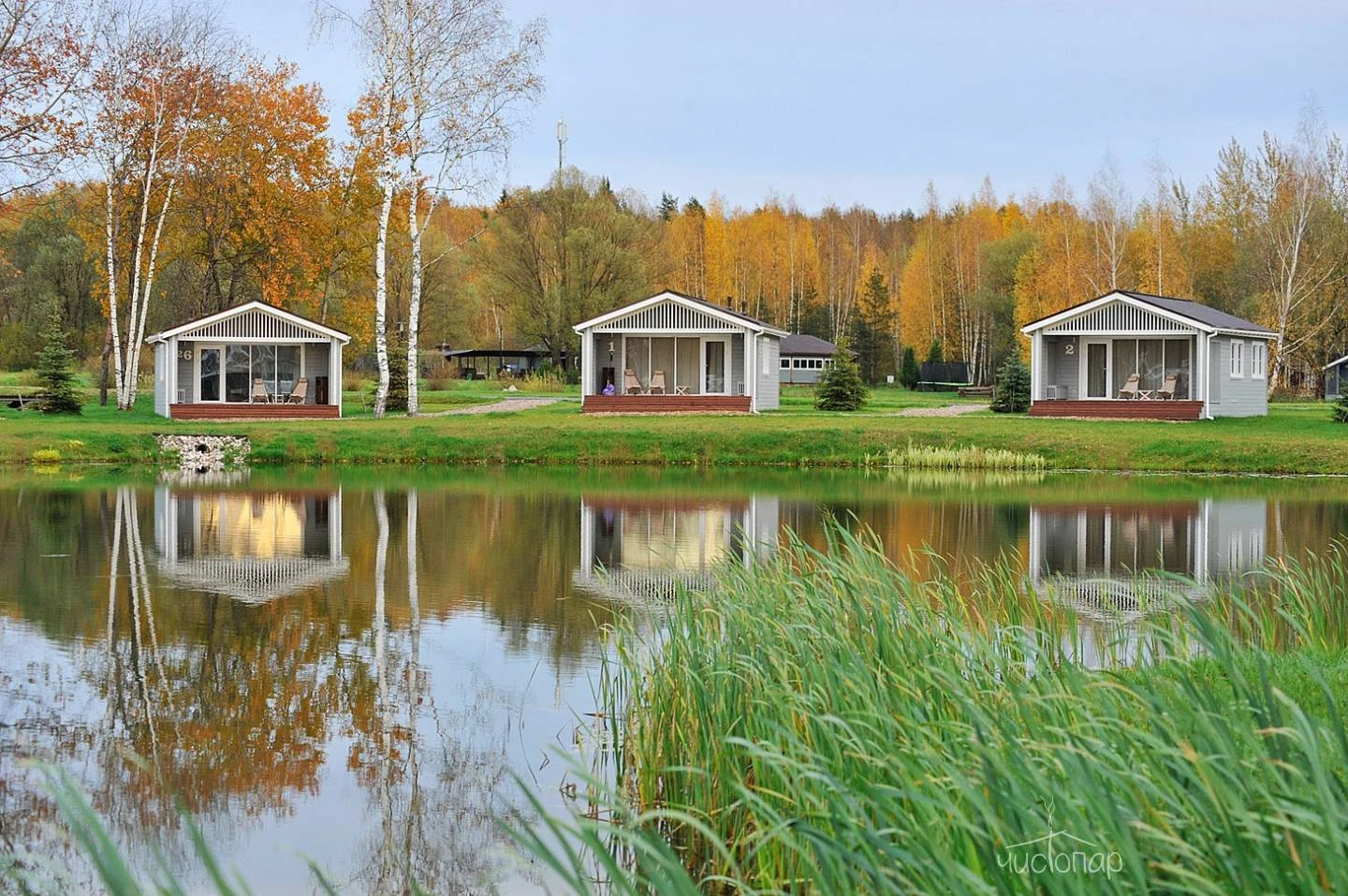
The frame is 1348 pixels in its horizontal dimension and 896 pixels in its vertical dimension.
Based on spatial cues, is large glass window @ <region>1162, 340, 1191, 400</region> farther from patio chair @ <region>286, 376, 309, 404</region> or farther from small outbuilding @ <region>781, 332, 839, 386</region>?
small outbuilding @ <region>781, 332, 839, 386</region>

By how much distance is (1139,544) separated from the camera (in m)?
17.9

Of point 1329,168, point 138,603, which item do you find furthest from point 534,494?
point 1329,168

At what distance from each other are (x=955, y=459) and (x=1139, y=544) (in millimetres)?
11677

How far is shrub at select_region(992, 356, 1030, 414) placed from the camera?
1639 inches

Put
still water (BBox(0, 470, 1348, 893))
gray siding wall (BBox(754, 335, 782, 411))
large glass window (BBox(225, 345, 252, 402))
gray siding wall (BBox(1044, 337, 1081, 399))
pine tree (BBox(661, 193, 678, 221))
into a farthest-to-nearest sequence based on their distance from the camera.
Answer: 1. pine tree (BBox(661, 193, 678, 221))
2. gray siding wall (BBox(754, 335, 782, 411))
3. gray siding wall (BBox(1044, 337, 1081, 399))
4. large glass window (BBox(225, 345, 252, 402))
5. still water (BBox(0, 470, 1348, 893))

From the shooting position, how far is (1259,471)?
2842 cm

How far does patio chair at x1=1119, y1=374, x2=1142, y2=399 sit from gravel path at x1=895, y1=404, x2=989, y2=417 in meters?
4.19

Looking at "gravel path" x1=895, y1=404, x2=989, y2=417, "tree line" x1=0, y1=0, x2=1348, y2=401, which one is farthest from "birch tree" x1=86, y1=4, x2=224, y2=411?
"gravel path" x1=895, y1=404, x2=989, y2=417

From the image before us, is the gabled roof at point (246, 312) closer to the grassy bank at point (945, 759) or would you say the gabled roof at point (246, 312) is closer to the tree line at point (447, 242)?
the tree line at point (447, 242)

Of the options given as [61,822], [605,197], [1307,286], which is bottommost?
[61,822]

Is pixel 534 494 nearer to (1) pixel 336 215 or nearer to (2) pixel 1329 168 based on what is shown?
(1) pixel 336 215

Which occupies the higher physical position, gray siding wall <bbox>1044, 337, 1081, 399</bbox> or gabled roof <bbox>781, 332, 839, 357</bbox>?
gabled roof <bbox>781, 332, 839, 357</bbox>

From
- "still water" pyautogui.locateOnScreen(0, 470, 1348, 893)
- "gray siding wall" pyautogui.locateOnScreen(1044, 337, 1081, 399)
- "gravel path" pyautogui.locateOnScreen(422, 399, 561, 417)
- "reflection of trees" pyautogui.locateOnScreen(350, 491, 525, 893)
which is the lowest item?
"reflection of trees" pyautogui.locateOnScreen(350, 491, 525, 893)

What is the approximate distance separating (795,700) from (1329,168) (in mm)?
56817
